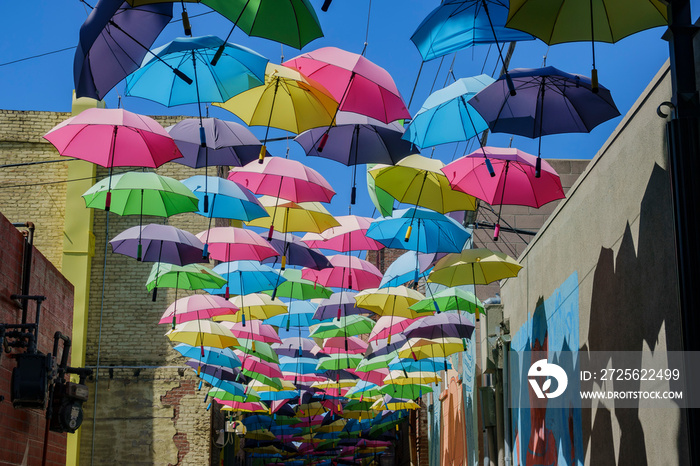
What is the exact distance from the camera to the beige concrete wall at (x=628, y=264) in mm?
6441

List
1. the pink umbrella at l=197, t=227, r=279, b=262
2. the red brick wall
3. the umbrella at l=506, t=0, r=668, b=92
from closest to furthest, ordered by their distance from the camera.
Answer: the umbrella at l=506, t=0, r=668, b=92 → the red brick wall → the pink umbrella at l=197, t=227, r=279, b=262

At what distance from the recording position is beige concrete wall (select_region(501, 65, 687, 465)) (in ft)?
21.1

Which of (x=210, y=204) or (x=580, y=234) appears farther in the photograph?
(x=210, y=204)

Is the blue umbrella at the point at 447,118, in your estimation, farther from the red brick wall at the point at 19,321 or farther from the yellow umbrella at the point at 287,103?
the red brick wall at the point at 19,321

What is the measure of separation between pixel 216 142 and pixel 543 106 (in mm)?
3952

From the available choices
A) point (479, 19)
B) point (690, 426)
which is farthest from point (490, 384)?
point (690, 426)

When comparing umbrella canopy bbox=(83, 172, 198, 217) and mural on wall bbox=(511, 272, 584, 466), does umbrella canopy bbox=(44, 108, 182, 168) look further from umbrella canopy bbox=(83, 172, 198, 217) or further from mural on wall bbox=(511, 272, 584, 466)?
mural on wall bbox=(511, 272, 584, 466)

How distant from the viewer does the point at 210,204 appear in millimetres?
11234

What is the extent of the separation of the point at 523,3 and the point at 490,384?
979 cm

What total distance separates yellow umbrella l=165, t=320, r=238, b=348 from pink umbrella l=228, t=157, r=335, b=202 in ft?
17.0

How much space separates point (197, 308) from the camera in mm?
14289

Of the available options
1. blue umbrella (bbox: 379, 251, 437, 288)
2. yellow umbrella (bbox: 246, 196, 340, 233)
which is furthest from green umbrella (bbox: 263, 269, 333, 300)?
yellow umbrella (bbox: 246, 196, 340, 233)

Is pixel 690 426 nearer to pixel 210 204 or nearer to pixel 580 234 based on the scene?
pixel 580 234

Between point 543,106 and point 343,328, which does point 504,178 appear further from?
point 343,328
